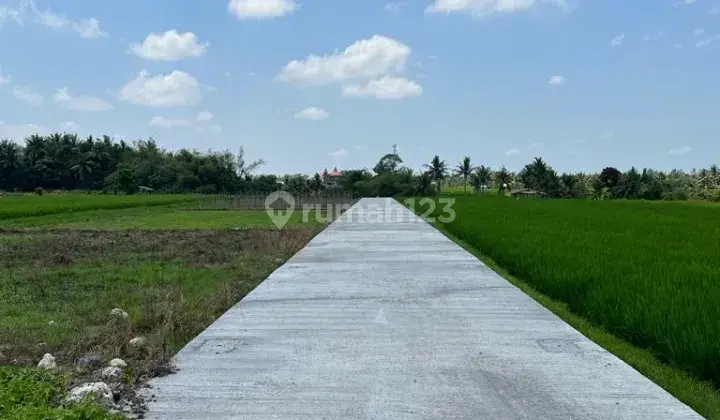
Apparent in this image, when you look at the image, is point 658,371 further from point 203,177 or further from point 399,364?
point 203,177

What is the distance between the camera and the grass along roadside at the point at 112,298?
11.4ft

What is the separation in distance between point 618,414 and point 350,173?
216 ft

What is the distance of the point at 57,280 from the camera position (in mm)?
7484

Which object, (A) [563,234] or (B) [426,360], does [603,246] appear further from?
(B) [426,360]

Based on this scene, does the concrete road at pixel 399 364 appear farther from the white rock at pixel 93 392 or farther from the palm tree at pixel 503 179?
the palm tree at pixel 503 179

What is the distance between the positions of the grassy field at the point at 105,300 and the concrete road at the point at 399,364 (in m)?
0.30

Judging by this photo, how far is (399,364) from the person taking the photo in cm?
355

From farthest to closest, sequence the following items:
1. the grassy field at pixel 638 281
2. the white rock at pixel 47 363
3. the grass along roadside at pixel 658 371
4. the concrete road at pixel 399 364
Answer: the grassy field at pixel 638 281 < the white rock at pixel 47 363 < the grass along roadside at pixel 658 371 < the concrete road at pixel 399 364

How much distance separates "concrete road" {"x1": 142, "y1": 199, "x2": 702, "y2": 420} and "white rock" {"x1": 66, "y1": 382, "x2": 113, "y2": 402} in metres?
0.26

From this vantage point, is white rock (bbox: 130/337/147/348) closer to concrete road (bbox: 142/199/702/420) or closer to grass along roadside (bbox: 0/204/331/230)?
concrete road (bbox: 142/199/702/420)

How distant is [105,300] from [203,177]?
200 ft

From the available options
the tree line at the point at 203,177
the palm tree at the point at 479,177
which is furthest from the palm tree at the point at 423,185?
the palm tree at the point at 479,177

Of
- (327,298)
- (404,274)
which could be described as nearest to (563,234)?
(404,274)

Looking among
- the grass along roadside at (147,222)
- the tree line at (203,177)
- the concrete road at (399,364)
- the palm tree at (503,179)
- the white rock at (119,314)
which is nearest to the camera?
the concrete road at (399,364)
